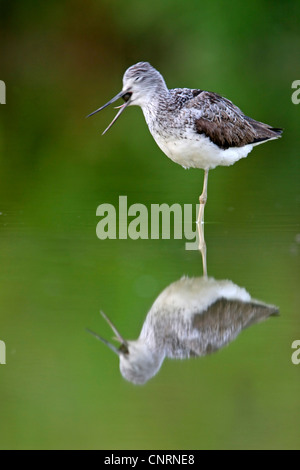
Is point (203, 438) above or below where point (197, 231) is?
below

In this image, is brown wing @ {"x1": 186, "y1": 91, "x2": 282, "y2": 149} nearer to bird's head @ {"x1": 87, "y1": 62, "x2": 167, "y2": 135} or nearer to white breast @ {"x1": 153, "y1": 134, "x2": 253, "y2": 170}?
white breast @ {"x1": 153, "y1": 134, "x2": 253, "y2": 170}

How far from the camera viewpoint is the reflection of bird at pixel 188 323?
652 cm

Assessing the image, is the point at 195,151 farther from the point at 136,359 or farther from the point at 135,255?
the point at 136,359

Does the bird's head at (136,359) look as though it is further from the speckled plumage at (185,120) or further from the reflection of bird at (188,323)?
the speckled plumage at (185,120)

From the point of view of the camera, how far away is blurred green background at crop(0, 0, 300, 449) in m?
5.58

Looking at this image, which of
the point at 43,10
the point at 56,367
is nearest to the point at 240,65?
the point at 43,10

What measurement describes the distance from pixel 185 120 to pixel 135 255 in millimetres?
1761

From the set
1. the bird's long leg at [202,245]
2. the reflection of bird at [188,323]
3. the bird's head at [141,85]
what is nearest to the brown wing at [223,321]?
the reflection of bird at [188,323]

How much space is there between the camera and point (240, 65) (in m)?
24.1

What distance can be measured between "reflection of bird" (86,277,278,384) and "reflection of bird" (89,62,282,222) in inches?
97.1

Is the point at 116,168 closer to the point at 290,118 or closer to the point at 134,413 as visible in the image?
the point at 290,118

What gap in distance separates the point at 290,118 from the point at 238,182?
567 cm

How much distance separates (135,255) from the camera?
9227 mm

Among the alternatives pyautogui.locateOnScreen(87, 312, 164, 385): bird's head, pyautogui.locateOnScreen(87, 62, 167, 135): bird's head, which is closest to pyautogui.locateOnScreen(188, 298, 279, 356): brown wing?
pyautogui.locateOnScreen(87, 312, 164, 385): bird's head
